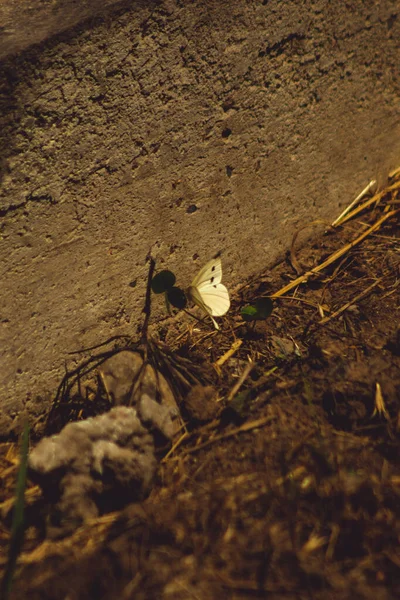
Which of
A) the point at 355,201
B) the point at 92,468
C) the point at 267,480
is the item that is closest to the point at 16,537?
the point at 92,468

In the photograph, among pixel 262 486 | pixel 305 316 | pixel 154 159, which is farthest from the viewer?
pixel 305 316

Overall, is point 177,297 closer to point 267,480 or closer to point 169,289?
point 169,289

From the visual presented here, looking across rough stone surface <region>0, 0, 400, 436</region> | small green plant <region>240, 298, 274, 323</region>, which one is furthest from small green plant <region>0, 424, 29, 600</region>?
small green plant <region>240, 298, 274, 323</region>

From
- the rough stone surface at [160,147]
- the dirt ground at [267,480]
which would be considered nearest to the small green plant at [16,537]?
the dirt ground at [267,480]

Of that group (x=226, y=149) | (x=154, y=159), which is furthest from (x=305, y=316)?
(x=154, y=159)

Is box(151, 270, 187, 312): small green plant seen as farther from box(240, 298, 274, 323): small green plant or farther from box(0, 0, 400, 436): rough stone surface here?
box(240, 298, 274, 323): small green plant

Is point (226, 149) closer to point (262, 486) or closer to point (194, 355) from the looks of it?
point (194, 355)
